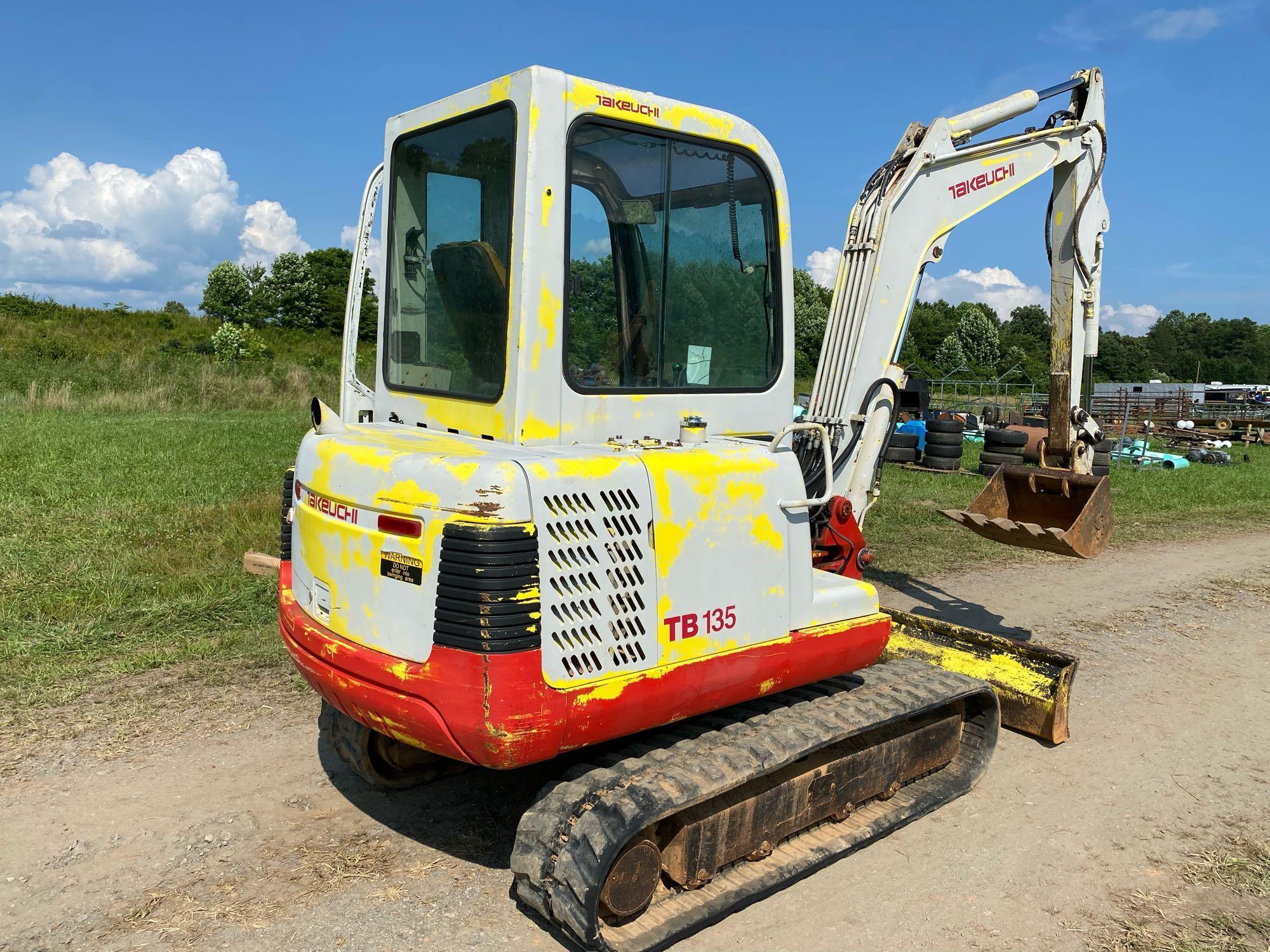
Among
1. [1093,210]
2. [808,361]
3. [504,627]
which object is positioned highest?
[1093,210]

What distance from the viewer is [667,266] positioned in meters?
4.00

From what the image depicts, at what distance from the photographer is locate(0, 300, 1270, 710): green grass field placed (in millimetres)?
6441

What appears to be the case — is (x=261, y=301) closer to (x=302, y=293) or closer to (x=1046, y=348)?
(x=302, y=293)

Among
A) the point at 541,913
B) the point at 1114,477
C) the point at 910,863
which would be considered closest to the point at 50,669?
the point at 541,913

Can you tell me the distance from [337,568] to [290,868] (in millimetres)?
1312

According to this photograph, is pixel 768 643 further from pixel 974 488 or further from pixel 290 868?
pixel 974 488

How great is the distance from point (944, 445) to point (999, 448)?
948 mm

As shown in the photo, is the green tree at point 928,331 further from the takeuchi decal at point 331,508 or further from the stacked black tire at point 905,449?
the takeuchi decal at point 331,508

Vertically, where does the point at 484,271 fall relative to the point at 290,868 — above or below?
above

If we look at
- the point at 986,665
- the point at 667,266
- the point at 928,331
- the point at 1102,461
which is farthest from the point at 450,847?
the point at 928,331

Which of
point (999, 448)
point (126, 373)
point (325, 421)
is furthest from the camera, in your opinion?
point (126, 373)

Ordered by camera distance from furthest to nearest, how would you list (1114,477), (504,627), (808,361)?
(1114,477)
(808,361)
(504,627)

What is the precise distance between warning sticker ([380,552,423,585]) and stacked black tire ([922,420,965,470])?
15.8m

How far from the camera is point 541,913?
3.54m
